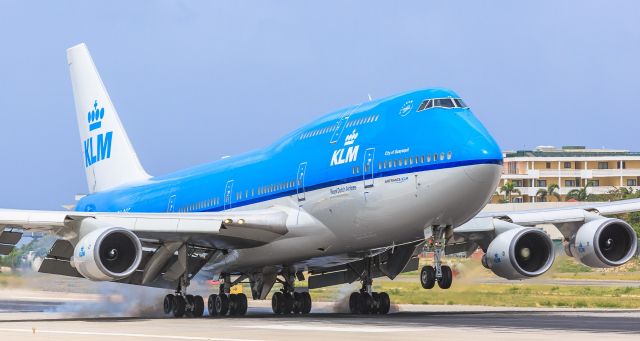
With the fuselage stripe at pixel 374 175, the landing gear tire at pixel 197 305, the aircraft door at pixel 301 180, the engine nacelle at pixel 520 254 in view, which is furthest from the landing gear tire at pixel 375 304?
the landing gear tire at pixel 197 305

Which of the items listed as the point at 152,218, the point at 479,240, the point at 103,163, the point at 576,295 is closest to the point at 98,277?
the point at 152,218

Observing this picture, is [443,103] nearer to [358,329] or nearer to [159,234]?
[358,329]

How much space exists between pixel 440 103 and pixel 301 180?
206 inches

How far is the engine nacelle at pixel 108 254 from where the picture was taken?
107 ft

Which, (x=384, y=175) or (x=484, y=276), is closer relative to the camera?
(x=384, y=175)

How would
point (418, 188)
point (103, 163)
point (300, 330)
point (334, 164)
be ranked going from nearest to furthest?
point (300, 330) → point (418, 188) → point (334, 164) → point (103, 163)

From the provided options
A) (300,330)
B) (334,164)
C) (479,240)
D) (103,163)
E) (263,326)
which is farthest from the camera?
(103,163)

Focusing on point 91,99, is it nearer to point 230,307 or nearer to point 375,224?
point 230,307

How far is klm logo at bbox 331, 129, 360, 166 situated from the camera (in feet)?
108

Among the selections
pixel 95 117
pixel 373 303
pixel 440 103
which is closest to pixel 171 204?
pixel 373 303

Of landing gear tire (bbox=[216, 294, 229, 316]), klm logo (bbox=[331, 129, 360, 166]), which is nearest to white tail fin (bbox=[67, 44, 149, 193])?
landing gear tire (bbox=[216, 294, 229, 316])

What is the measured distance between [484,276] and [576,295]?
1191 cm

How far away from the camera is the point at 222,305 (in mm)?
38844

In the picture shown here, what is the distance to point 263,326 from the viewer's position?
2852 centimetres
